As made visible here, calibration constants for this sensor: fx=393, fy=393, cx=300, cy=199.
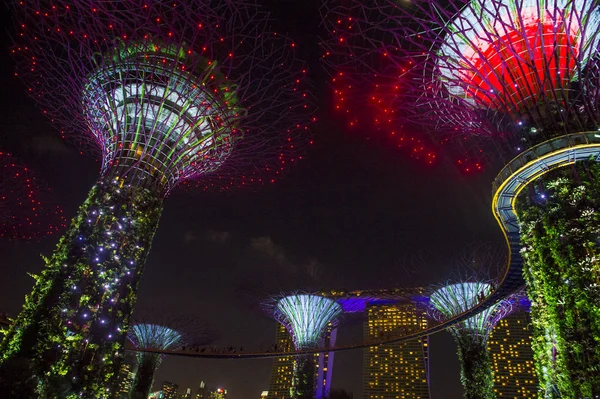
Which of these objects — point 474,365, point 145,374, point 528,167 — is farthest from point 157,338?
point 528,167

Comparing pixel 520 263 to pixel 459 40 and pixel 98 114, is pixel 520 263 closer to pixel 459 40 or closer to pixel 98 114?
pixel 459 40

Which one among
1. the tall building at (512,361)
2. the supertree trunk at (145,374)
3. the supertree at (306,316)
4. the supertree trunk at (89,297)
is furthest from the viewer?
the tall building at (512,361)

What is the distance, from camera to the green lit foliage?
8.17 meters

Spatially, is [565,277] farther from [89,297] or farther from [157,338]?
[157,338]

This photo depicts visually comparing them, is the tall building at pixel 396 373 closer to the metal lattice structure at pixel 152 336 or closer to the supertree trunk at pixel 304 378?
the supertree trunk at pixel 304 378

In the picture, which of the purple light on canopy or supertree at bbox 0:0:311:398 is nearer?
supertree at bbox 0:0:311:398

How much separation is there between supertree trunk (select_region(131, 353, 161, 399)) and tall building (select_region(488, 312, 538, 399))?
68.5 metres

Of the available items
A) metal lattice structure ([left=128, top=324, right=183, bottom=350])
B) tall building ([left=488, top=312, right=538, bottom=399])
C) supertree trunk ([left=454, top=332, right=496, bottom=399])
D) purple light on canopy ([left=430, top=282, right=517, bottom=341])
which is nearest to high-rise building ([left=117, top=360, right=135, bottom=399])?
metal lattice structure ([left=128, top=324, right=183, bottom=350])

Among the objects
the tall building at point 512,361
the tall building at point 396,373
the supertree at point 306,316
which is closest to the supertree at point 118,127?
the supertree at point 306,316

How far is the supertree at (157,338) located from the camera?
2808cm

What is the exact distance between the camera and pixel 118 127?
13953 mm

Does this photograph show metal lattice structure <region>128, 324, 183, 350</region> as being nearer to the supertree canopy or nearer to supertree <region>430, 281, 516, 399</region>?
the supertree canopy

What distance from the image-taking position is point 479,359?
20703 millimetres

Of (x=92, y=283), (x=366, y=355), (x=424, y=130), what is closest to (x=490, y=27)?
(x=424, y=130)
